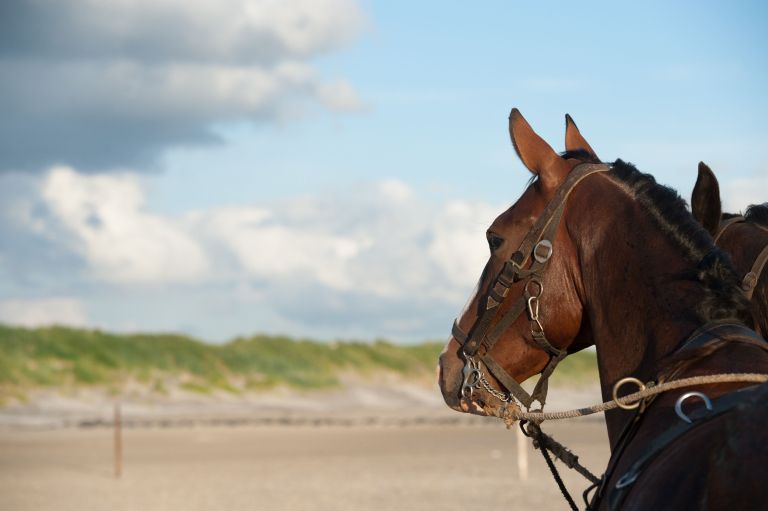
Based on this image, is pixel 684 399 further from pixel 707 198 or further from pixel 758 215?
pixel 758 215

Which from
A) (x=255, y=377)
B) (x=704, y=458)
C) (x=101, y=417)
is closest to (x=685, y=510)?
(x=704, y=458)

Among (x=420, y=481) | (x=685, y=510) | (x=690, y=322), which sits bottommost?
(x=420, y=481)

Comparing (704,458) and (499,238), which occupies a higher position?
(499,238)

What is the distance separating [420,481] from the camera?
17391 millimetres

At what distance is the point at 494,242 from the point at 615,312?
A: 491 mm

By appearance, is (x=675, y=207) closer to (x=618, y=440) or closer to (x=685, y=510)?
(x=618, y=440)

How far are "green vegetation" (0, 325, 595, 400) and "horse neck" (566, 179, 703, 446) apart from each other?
26.9 m

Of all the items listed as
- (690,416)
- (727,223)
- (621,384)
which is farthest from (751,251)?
(690,416)

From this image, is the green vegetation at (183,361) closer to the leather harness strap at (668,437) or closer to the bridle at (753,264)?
the bridle at (753,264)

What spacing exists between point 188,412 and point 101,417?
2.94 meters

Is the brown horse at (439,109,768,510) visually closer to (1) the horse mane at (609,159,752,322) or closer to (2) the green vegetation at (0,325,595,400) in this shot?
(1) the horse mane at (609,159,752,322)

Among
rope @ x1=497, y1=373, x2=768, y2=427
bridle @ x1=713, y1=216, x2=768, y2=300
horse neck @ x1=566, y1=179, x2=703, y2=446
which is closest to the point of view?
rope @ x1=497, y1=373, x2=768, y2=427

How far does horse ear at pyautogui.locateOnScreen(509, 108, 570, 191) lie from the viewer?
11.9 ft

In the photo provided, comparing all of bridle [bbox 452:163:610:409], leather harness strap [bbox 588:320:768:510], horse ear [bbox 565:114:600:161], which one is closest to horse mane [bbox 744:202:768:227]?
horse ear [bbox 565:114:600:161]
